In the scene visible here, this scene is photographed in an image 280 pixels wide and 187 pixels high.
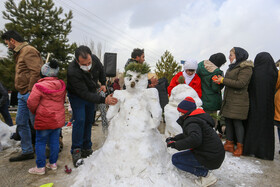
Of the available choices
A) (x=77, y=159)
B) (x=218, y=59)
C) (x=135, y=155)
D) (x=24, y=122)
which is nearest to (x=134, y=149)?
(x=135, y=155)

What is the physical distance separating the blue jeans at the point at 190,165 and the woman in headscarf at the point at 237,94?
1.62 meters

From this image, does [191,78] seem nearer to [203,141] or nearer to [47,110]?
[203,141]

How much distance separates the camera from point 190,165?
7.82ft

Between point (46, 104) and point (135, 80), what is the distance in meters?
1.34

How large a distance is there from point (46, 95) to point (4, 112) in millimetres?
3020

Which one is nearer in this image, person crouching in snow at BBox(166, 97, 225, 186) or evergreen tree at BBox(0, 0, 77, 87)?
person crouching in snow at BBox(166, 97, 225, 186)

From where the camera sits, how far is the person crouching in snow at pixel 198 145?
221 centimetres

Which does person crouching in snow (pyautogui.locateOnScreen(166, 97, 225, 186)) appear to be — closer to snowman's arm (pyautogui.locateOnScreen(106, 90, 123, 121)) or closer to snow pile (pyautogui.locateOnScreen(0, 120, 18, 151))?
snowman's arm (pyautogui.locateOnScreen(106, 90, 123, 121))

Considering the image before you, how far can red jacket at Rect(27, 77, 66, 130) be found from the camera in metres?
2.66

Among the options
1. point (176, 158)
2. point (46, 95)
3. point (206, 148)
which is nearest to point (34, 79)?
point (46, 95)

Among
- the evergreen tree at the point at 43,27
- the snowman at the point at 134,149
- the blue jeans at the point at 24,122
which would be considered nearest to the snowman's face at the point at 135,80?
the snowman at the point at 134,149

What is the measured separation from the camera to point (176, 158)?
2.48 metres

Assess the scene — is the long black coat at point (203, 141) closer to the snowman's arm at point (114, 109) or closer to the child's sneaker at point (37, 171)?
the snowman's arm at point (114, 109)

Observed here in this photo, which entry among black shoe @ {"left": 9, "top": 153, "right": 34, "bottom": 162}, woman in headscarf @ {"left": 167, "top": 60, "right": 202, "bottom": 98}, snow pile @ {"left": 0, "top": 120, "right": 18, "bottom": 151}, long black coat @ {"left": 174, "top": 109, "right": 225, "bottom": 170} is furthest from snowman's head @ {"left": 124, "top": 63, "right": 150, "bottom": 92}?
snow pile @ {"left": 0, "top": 120, "right": 18, "bottom": 151}
